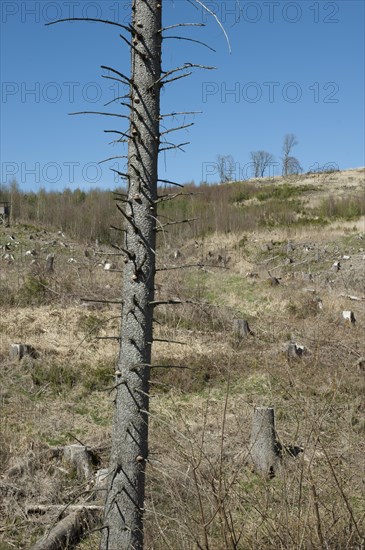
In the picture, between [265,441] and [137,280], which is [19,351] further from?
[137,280]

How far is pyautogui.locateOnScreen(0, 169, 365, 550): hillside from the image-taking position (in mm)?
3176

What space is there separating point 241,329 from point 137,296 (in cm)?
815

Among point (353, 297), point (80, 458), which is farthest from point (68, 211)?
point (80, 458)

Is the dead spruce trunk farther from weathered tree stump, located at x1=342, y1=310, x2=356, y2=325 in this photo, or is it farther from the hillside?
weathered tree stump, located at x1=342, y1=310, x2=356, y2=325

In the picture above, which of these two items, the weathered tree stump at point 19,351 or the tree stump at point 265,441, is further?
the weathered tree stump at point 19,351

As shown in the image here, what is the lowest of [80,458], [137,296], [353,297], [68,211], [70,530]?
[70,530]

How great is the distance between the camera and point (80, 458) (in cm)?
557

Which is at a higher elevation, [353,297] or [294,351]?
[353,297]

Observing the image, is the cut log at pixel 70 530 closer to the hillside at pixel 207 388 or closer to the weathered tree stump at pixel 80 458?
the hillside at pixel 207 388

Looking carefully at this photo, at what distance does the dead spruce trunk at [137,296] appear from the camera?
3064 millimetres

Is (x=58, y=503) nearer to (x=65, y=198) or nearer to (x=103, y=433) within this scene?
(x=103, y=433)

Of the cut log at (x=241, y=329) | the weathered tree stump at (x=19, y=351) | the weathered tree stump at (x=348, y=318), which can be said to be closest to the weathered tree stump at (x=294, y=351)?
the cut log at (x=241, y=329)

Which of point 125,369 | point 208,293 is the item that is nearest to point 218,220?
point 208,293

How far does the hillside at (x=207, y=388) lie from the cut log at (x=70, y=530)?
0.11 meters
